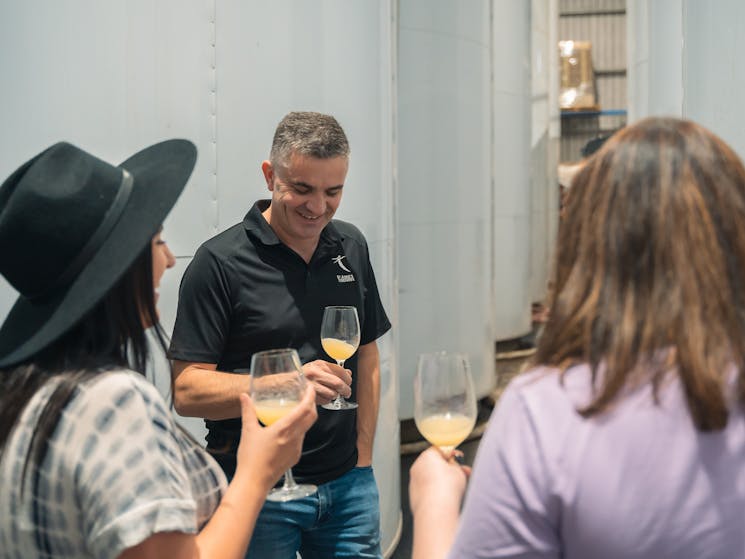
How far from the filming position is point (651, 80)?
15.3 feet

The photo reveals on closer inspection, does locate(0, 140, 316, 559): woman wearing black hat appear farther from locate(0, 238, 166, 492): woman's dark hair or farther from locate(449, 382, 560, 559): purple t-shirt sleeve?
locate(449, 382, 560, 559): purple t-shirt sleeve

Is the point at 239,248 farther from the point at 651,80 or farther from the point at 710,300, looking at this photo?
the point at 651,80

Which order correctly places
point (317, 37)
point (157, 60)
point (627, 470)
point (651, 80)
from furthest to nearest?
point (651, 80) → point (317, 37) → point (157, 60) → point (627, 470)

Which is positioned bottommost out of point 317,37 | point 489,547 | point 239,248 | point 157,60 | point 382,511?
point 382,511

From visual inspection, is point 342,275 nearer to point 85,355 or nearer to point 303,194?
point 303,194

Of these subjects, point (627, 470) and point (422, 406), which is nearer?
point (627, 470)

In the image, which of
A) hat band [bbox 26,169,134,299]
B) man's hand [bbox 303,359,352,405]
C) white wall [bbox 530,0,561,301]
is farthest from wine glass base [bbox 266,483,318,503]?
white wall [bbox 530,0,561,301]

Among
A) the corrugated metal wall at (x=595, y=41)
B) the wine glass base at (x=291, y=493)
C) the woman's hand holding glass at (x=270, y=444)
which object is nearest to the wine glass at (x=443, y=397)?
the woman's hand holding glass at (x=270, y=444)

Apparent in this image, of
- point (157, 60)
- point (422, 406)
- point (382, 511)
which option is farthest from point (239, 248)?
point (382, 511)

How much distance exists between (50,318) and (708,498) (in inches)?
36.0

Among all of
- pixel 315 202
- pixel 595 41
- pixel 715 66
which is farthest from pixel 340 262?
pixel 595 41

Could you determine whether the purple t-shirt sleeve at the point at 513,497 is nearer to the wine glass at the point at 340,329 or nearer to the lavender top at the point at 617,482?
the lavender top at the point at 617,482

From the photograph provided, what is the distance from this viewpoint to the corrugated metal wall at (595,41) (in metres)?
16.5

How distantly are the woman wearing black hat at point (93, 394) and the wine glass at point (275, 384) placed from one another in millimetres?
154
